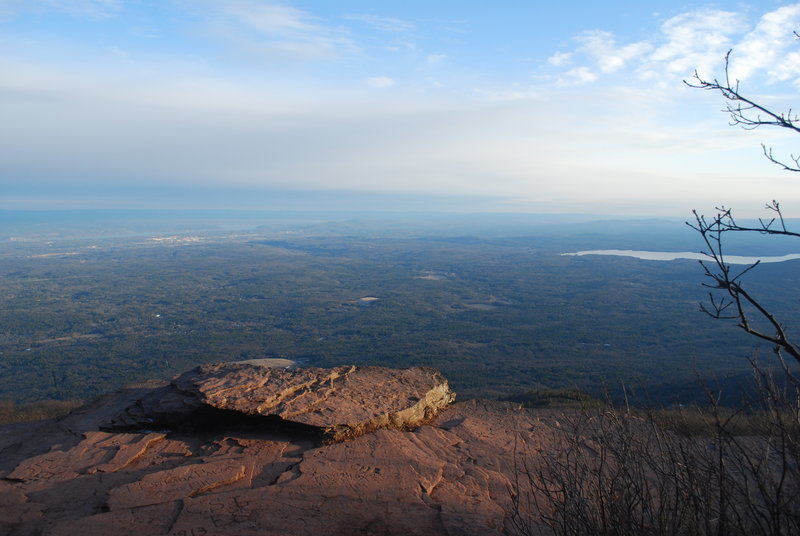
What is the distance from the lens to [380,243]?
15450 cm

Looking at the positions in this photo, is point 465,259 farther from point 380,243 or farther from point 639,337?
point 639,337

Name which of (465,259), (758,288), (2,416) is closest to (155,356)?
(2,416)

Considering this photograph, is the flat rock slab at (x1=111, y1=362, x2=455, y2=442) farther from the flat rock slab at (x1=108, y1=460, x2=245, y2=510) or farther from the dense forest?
the dense forest

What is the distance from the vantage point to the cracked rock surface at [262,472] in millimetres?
4766

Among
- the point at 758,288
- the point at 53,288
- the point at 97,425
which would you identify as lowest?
the point at 53,288

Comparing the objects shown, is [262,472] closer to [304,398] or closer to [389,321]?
[304,398]

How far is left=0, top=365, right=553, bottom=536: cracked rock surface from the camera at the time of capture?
477 centimetres

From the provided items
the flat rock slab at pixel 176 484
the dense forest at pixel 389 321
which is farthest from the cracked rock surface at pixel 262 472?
the dense forest at pixel 389 321

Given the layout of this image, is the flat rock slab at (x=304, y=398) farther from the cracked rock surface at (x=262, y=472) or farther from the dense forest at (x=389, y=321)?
the dense forest at (x=389, y=321)

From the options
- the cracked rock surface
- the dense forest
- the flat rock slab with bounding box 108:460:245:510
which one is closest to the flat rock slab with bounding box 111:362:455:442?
the cracked rock surface

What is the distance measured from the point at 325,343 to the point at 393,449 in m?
34.4

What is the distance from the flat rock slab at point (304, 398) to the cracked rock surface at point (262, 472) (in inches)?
→ 1.5

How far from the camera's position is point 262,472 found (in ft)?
19.4

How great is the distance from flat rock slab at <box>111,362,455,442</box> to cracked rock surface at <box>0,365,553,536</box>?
0.12 ft
